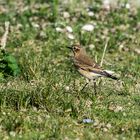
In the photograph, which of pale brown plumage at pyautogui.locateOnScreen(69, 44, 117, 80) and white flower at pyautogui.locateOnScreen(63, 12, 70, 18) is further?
white flower at pyautogui.locateOnScreen(63, 12, 70, 18)

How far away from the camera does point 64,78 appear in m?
10.9

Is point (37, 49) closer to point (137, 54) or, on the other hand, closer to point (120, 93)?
point (137, 54)

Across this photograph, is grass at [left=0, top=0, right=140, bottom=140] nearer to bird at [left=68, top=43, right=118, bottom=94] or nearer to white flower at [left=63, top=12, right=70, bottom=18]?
white flower at [left=63, top=12, right=70, bottom=18]

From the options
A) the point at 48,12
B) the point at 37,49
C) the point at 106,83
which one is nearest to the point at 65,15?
the point at 48,12

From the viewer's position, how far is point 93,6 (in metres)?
15.0

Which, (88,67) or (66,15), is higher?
(88,67)

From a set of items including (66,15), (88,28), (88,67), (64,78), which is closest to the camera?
(88,67)

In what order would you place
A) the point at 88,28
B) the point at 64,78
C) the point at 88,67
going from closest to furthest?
the point at 88,67, the point at 64,78, the point at 88,28

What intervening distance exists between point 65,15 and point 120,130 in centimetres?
615

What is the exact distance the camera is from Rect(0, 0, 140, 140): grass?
857cm

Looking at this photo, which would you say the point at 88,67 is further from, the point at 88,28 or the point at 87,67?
the point at 88,28

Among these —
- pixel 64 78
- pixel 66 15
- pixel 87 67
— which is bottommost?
pixel 66 15

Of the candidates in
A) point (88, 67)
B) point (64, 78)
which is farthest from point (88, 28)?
point (88, 67)

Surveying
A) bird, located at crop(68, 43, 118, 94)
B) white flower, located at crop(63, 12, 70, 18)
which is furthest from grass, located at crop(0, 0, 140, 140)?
bird, located at crop(68, 43, 118, 94)
